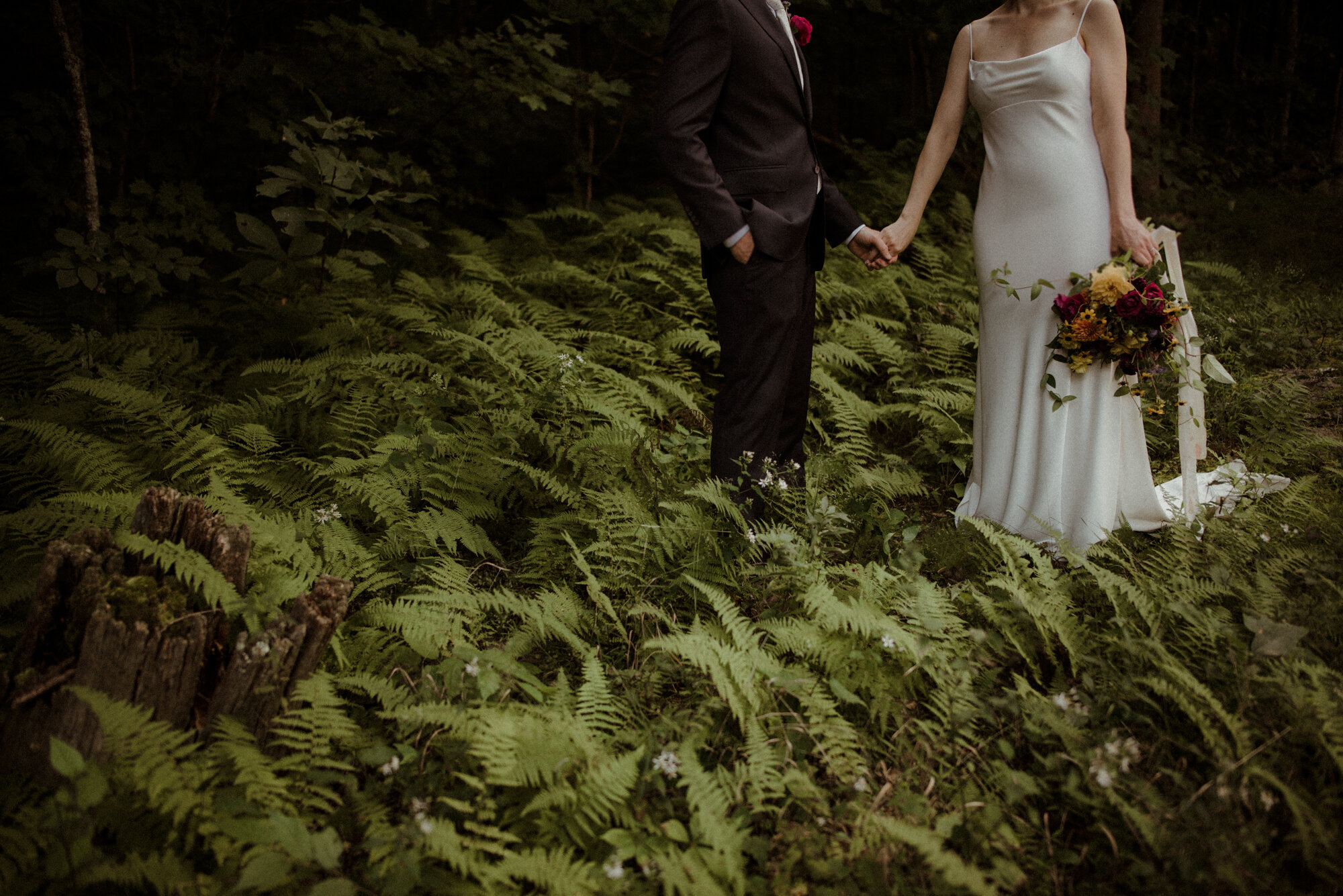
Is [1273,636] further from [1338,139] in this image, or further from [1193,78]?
[1193,78]

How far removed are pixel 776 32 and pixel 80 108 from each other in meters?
4.39

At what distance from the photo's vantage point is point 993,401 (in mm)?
3865

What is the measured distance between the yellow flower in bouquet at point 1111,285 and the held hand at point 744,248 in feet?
5.32

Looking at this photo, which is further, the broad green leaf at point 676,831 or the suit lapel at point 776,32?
the suit lapel at point 776,32

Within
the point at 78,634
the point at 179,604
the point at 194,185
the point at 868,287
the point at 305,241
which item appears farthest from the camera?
the point at 868,287

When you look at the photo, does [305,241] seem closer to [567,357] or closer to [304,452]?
[304,452]

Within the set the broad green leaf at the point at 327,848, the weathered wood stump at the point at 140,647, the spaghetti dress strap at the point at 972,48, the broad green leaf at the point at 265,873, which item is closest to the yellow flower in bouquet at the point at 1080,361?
the spaghetti dress strap at the point at 972,48

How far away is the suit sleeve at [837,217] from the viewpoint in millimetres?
3611

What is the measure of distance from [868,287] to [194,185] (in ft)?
17.8

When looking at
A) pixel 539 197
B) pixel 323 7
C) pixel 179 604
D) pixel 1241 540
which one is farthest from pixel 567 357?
pixel 323 7

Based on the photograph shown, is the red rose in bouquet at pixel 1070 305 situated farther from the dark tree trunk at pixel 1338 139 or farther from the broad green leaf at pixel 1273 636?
the dark tree trunk at pixel 1338 139

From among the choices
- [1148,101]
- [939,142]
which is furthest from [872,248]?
[1148,101]

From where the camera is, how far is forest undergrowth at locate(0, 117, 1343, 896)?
1.93 m

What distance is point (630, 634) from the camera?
306cm
